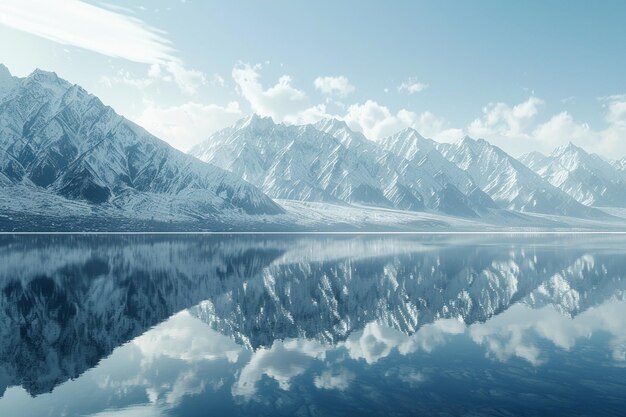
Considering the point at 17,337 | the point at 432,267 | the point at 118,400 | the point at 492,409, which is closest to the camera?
the point at 492,409

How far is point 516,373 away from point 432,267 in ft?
251

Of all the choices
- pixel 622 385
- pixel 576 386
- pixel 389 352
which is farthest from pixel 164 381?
pixel 622 385

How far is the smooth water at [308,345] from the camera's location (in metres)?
30.8

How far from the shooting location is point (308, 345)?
1781 inches

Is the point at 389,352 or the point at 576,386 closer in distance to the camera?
the point at 576,386

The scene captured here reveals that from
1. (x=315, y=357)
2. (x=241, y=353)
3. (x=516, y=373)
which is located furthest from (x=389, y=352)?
(x=241, y=353)

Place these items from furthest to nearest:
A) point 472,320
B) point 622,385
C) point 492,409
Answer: point 472,320
point 622,385
point 492,409

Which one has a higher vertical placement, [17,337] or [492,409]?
[492,409]

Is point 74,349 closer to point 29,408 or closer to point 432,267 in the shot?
point 29,408

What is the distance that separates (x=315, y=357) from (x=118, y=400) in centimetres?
1727

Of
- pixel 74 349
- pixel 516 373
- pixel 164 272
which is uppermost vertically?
pixel 516 373

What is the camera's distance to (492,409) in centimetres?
2912

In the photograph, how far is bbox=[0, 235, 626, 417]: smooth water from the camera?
30.8 m

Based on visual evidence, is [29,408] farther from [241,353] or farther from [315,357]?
[315,357]
